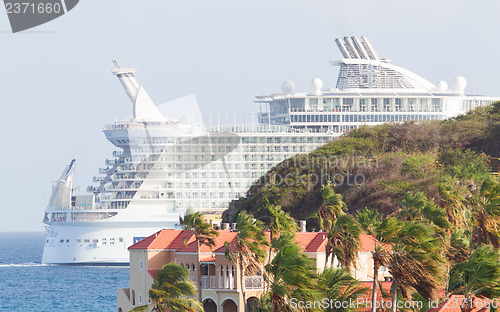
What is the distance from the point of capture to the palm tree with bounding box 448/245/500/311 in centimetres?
2547

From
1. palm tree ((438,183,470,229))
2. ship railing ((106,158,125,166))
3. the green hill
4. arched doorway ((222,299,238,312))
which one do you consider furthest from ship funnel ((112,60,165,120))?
palm tree ((438,183,470,229))

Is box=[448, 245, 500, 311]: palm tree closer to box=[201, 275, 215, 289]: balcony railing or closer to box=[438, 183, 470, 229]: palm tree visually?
box=[438, 183, 470, 229]: palm tree

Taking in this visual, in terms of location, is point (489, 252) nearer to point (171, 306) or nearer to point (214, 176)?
point (171, 306)

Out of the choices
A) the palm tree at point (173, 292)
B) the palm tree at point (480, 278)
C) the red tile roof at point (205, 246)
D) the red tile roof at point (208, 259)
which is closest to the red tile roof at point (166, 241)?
the red tile roof at point (205, 246)

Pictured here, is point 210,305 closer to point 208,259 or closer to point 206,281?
point 206,281

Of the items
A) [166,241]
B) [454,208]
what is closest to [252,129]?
[166,241]

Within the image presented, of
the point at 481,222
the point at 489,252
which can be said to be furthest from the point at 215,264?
the point at 489,252

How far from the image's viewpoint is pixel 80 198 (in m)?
106

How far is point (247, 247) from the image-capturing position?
33.9 m

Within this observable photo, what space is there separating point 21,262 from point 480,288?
106136 mm

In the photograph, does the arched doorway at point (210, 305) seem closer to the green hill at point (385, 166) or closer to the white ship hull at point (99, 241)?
the green hill at point (385, 166)

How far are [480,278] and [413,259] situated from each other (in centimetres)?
169

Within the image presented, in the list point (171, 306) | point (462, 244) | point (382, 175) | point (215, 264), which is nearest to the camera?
point (171, 306)

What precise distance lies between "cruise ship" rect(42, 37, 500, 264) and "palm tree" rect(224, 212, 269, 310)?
211ft
